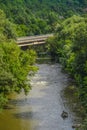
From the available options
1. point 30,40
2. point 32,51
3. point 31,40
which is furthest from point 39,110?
point 31,40

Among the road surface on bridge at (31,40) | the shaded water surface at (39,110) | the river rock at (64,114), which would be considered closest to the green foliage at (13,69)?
the shaded water surface at (39,110)

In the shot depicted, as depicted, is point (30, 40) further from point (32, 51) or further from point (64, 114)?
point (64, 114)

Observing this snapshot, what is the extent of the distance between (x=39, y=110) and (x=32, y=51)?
1351 centimetres

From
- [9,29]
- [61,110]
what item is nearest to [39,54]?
[9,29]

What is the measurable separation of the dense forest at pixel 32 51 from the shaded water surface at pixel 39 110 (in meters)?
2.92

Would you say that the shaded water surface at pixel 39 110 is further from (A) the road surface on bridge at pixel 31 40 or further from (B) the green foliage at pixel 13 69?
(A) the road surface on bridge at pixel 31 40

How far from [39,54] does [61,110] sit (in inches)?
2401

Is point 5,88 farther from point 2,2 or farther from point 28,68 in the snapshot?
point 2,2

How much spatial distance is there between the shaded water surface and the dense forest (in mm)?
2925

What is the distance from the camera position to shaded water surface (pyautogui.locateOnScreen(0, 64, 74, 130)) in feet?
179

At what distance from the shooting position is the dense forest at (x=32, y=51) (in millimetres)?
59031

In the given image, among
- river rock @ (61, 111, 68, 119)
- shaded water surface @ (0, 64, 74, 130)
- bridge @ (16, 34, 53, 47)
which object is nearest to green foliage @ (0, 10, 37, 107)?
shaded water surface @ (0, 64, 74, 130)

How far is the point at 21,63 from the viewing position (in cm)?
6581

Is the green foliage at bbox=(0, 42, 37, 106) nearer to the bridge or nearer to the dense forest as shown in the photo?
the dense forest
